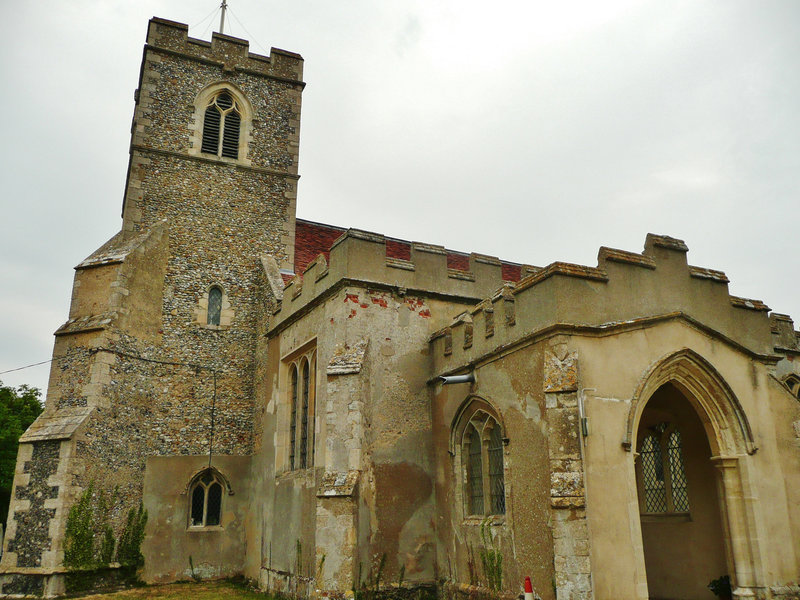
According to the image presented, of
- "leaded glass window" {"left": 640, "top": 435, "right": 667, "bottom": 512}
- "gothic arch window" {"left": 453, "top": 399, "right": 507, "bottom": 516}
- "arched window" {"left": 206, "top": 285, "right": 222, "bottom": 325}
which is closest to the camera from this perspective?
"gothic arch window" {"left": 453, "top": 399, "right": 507, "bottom": 516}

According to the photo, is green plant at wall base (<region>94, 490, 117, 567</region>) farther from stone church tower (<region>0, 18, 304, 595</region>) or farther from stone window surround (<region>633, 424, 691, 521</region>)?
stone window surround (<region>633, 424, 691, 521</region>)

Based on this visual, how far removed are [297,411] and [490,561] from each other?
17.8 feet

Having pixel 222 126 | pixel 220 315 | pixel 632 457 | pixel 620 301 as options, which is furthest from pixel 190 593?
pixel 222 126

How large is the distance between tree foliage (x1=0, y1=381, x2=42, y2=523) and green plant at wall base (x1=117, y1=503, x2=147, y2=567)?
1440 centimetres

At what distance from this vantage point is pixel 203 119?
18031 millimetres

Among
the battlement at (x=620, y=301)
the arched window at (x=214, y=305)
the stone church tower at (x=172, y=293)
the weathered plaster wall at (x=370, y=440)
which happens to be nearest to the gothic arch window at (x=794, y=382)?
the battlement at (x=620, y=301)

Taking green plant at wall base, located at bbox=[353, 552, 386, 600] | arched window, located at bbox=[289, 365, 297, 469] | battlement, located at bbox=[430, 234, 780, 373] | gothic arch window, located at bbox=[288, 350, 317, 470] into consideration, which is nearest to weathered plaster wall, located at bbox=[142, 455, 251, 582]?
arched window, located at bbox=[289, 365, 297, 469]

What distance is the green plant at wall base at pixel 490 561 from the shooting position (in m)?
9.39

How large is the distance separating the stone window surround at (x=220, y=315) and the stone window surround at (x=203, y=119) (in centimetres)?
374

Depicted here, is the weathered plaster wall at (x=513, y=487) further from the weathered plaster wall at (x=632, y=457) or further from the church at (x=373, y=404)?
the weathered plaster wall at (x=632, y=457)

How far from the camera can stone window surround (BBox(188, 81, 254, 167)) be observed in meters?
17.7

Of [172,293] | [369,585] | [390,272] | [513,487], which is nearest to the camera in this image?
[513,487]

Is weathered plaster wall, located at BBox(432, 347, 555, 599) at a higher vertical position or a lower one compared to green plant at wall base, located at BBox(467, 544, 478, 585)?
higher

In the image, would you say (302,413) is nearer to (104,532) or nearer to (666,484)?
(104,532)
